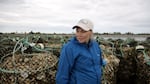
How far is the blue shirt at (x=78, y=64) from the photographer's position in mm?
4215

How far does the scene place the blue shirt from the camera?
4215mm

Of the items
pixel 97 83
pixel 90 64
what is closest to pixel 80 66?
pixel 90 64

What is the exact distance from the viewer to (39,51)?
22.2 feet

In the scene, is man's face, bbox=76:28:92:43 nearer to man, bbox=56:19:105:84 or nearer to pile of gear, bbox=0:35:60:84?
man, bbox=56:19:105:84

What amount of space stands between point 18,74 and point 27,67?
26 cm

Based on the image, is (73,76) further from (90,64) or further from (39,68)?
(39,68)

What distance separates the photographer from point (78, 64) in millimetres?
4309

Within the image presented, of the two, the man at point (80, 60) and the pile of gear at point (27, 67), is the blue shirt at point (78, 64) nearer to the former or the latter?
the man at point (80, 60)

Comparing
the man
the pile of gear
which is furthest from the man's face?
the pile of gear

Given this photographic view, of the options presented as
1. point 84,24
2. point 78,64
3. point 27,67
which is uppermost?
point 84,24

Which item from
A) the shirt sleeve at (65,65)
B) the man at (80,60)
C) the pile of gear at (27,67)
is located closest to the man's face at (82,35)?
the man at (80,60)

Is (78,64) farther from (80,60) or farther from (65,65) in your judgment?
(65,65)

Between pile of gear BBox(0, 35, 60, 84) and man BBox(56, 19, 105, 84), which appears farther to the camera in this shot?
pile of gear BBox(0, 35, 60, 84)

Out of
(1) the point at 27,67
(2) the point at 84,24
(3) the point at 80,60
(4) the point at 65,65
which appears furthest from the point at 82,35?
(1) the point at 27,67
